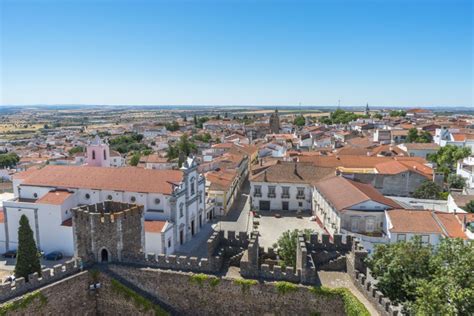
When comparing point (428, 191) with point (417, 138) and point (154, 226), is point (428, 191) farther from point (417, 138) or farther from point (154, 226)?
point (417, 138)

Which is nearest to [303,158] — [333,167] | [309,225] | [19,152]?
[333,167]

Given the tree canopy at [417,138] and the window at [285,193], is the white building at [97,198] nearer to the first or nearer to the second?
the window at [285,193]

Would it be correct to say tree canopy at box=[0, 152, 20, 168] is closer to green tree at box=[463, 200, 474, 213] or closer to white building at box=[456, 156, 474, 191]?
white building at box=[456, 156, 474, 191]

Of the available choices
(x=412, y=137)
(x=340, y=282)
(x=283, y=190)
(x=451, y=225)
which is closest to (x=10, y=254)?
(x=283, y=190)

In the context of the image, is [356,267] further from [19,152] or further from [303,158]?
[19,152]

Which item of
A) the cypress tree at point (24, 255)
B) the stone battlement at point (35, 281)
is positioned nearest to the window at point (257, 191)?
the cypress tree at point (24, 255)
